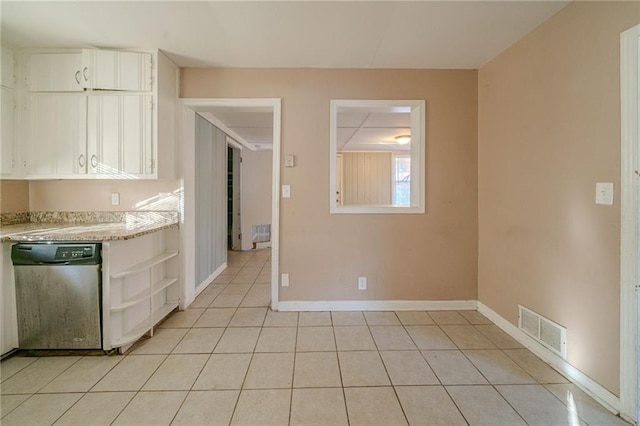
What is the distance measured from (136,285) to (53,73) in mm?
1992

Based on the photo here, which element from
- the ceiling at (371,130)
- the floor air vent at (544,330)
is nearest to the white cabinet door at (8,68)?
the ceiling at (371,130)

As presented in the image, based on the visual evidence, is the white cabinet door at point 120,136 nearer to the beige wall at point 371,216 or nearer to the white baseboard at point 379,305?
the beige wall at point 371,216

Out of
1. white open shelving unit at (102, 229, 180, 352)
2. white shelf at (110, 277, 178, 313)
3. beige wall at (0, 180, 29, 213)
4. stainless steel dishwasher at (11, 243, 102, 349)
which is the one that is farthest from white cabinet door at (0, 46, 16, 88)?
white shelf at (110, 277, 178, 313)

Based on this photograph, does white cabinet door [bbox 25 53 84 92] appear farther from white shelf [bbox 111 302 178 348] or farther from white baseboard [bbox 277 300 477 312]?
white baseboard [bbox 277 300 477 312]

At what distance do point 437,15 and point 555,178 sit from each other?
144cm

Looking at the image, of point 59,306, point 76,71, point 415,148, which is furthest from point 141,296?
point 415,148

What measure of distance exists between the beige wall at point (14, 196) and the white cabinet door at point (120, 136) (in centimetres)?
78

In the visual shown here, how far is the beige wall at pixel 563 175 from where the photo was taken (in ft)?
5.12

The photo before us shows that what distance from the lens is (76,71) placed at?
2348 millimetres

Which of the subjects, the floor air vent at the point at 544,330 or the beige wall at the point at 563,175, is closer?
the beige wall at the point at 563,175

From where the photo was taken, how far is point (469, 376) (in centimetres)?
179

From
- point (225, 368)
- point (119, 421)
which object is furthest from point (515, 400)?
point (119, 421)

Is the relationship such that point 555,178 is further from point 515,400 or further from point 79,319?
point 79,319

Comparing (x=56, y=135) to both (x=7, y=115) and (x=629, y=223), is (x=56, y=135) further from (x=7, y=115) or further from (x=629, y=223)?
(x=629, y=223)
